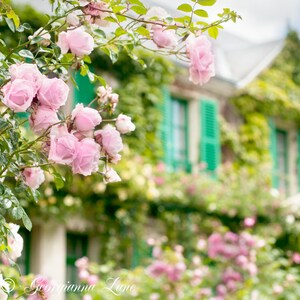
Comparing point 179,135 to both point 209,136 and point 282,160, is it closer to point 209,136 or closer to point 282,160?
point 209,136

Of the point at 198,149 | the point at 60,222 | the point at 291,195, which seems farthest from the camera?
the point at 291,195

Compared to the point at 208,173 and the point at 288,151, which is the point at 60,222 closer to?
the point at 208,173

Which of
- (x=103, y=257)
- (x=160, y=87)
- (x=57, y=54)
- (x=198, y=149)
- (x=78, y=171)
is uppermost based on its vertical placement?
(x=57, y=54)

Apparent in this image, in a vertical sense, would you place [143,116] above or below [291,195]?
above

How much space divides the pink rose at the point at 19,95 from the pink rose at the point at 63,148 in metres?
0.15

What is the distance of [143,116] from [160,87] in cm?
71

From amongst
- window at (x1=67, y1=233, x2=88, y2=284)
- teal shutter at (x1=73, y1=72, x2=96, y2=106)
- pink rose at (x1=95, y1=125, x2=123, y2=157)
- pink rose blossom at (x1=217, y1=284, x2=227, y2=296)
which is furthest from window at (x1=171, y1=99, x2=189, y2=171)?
pink rose at (x1=95, y1=125, x2=123, y2=157)

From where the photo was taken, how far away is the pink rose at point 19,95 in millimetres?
2768

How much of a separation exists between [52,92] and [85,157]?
0.23 metres

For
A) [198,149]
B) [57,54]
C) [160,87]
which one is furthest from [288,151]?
[57,54]

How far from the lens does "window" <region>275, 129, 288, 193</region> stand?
1563cm

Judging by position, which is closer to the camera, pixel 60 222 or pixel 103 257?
pixel 60 222

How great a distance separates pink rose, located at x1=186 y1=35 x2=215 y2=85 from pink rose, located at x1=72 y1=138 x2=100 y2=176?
1.67 ft

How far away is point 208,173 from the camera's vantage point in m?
13.4
